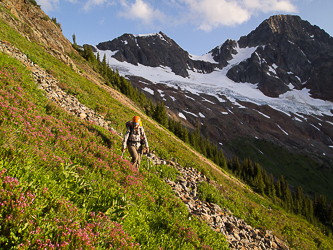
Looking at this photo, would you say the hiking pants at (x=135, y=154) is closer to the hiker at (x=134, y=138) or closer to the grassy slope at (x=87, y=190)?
the hiker at (x=134, y=138)

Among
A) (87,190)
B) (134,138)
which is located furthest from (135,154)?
(87,190)

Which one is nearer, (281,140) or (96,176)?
(96,176)

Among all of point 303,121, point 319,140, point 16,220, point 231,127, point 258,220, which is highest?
point 303,121

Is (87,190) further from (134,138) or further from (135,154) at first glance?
(134,138)

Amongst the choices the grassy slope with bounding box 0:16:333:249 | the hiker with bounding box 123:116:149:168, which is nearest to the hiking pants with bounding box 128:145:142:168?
the hiker with bounding box 123:116:149:168

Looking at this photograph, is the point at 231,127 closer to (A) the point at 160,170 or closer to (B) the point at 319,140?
(B) the point at 319,140

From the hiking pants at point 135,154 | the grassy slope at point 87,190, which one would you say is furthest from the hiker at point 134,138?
the grassy slope at point 87,190

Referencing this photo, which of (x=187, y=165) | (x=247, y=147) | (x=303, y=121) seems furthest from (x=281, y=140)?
(x=187, y=165)

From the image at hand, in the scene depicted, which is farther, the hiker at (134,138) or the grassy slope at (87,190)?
the hiker at (134,138)

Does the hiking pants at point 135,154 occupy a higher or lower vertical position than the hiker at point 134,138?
lower

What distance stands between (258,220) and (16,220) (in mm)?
11114

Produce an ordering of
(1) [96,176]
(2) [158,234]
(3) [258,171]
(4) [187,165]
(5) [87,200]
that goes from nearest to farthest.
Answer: (5) [87,200] < (2) [158,234] < (1) [96,176] < (4) [187,165] < (3) [258,171]

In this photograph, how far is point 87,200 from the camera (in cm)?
350

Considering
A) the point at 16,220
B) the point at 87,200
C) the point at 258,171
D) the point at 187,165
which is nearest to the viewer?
the point at 16,220
